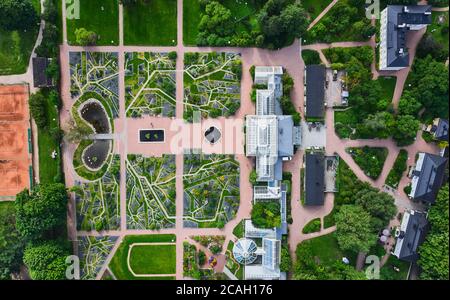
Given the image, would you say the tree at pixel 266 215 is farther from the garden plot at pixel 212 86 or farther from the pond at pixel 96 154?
the pond at pixel 96 154

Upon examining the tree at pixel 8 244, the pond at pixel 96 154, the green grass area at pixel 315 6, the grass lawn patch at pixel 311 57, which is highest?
the green grass area at pixel 315 6

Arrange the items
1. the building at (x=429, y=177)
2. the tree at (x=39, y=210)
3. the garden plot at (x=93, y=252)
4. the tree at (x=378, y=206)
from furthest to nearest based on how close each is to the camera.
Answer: the garden plot at (x=93, y=252), the building at (x=429, y=177), the tree at (x=378, y=206), the tree at (x=39, y=210)

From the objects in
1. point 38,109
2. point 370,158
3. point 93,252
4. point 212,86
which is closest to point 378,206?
point 370,158

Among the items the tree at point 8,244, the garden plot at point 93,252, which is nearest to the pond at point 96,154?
the garden plot at point 93,252

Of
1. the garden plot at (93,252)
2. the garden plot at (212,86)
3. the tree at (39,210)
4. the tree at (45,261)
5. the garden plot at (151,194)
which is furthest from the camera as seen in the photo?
the garden plot at (151,194)

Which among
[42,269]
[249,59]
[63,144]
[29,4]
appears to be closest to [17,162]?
[63,144]

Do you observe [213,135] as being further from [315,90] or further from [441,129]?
[441,129]
